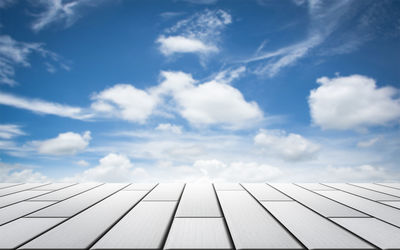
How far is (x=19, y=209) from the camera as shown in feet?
11.5

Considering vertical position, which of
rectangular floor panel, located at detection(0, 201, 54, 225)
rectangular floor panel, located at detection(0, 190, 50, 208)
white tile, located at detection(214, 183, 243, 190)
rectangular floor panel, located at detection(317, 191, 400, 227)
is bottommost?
rectangular floor panel, located at detection(317, 191, 400, 227)

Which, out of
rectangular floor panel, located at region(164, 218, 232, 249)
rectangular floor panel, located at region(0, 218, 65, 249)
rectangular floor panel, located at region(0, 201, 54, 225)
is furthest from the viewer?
rectangular floor panel, located at region(0, 201, 54, 225)

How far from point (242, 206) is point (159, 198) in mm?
1626

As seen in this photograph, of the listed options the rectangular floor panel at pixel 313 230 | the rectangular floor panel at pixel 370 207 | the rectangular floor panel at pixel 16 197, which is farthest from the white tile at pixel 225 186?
the rectangular floor panel at pixel 16 197

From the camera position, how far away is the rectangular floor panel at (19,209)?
10.1 feet

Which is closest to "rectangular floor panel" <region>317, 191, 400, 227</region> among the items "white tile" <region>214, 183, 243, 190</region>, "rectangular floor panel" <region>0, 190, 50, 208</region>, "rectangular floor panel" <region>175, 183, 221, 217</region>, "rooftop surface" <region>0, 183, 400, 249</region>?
"rooftop surface" <region>0, 183, 400, 249</region>

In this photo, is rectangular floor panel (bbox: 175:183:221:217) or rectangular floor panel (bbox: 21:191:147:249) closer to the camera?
rectangular floor panel (bbox: 21:191:147:249)

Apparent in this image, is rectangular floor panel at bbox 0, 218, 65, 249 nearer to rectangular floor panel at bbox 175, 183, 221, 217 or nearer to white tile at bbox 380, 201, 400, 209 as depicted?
rectangular floor panel at bbox 175, 183, 221, 217

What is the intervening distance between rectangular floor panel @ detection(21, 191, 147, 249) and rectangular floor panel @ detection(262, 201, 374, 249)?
2.31m

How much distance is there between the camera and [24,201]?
4023 millimetres

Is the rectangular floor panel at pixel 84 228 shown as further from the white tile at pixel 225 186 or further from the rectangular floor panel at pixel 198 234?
the white tile at pixel 225 186

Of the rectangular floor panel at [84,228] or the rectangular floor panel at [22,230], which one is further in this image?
the rectangular floor panel at [22,230]

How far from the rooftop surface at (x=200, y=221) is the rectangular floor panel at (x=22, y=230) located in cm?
1

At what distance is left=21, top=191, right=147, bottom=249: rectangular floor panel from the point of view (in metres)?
2.12
